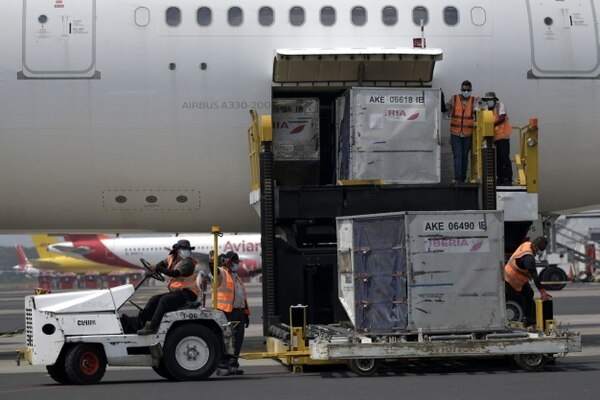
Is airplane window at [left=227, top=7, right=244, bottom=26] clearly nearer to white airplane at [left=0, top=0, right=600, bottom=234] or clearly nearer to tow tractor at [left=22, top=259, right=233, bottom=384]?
white airplane at [left=0, top=0, right=600, bottom=234]

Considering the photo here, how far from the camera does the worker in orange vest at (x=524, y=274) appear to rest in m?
16.4

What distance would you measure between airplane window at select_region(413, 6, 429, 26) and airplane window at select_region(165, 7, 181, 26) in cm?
354

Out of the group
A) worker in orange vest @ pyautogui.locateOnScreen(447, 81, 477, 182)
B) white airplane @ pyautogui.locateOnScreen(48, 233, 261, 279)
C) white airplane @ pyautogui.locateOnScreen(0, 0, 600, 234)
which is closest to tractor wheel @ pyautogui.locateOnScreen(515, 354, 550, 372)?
worker in orange vest @ pyautogui.locateOnScreen(447, 81, 477, 182)

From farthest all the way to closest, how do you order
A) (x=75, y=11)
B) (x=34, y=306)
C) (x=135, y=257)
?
(x=135, y=257), (x=75, y=11), (x=34, y=306)

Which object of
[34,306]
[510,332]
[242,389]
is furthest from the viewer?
[510,332]

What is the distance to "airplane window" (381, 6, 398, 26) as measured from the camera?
58.9 ft

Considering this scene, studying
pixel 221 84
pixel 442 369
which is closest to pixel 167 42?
pixel 221 84

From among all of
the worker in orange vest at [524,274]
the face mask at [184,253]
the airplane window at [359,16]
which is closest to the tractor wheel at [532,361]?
the worker in orange vest at [524,274]

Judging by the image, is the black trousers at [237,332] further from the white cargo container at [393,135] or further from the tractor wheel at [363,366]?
the white cargo container at [393,135]

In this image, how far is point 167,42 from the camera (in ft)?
58.3

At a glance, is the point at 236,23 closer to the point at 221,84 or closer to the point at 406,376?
the point at 221,84

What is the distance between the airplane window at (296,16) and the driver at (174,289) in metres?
4.73

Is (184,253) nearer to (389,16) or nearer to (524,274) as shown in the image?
(524,274)

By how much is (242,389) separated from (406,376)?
2202 millimetres
